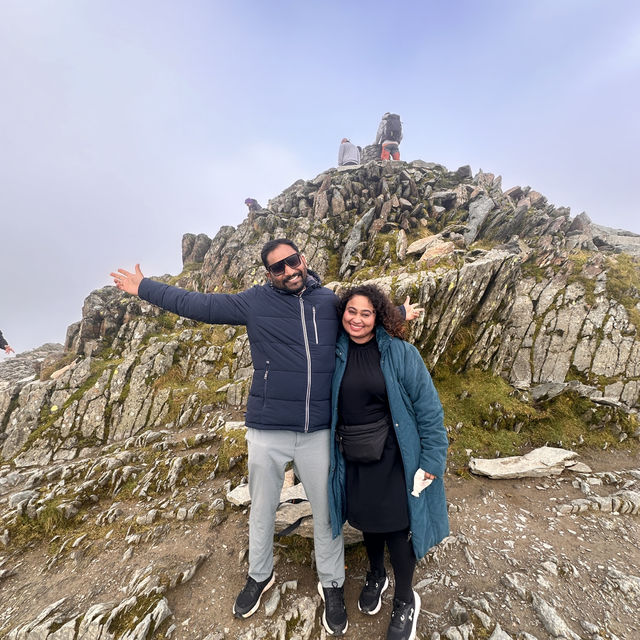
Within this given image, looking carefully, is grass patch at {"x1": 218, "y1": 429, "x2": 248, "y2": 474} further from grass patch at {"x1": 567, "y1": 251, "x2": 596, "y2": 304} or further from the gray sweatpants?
grass patch at {"x1": 567, "y1": 251, "x2": 596, "y2": 304}

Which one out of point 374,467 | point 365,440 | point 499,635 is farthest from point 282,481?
point 499,635

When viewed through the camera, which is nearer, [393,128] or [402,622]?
[402,622]

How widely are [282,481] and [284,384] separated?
1926 millimetres

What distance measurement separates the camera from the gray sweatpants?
15.1 feet

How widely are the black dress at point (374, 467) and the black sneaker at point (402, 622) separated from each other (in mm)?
1777

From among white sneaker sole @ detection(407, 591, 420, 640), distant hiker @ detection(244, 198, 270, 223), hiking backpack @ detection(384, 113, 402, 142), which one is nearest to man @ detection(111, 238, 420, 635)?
white sneaker sole @ detection(407, 591, 420, 640)

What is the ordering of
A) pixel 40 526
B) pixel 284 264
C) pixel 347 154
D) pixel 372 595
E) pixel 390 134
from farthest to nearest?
pixel 390 134, pixel 347 154, pixel 40 526, pixel 372 595, pixel 284 264

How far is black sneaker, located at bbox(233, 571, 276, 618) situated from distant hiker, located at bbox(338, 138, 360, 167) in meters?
57.3

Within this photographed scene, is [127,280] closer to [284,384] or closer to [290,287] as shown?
[290,287]

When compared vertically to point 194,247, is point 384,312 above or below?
below

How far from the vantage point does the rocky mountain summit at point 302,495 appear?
210 inches

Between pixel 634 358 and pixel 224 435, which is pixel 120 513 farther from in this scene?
pixel 634 358

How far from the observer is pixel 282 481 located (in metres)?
4.80

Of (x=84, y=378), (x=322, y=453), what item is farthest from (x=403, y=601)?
(x=84, y=378)
